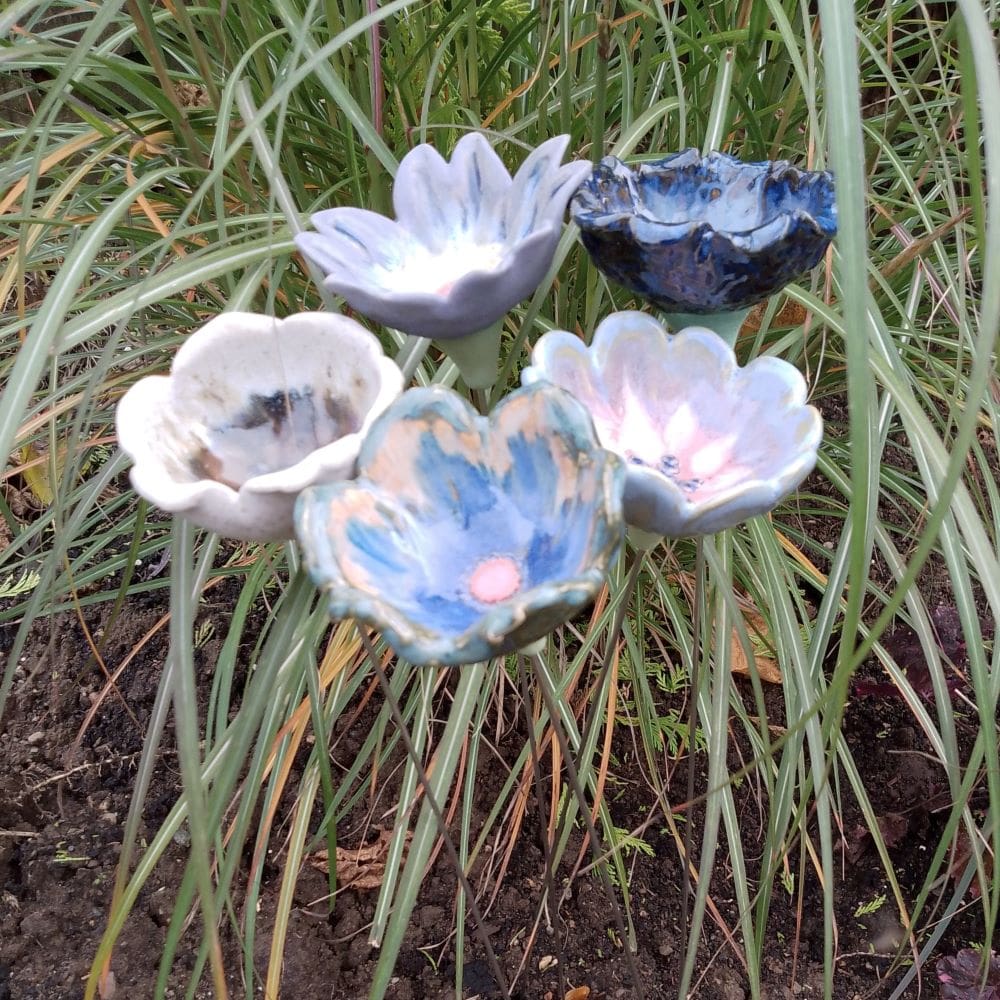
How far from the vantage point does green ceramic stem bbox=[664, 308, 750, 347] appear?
1.31 feet

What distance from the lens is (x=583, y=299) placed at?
79 centimetres

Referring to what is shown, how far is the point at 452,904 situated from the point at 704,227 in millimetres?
669

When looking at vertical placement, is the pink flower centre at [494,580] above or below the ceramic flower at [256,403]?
below

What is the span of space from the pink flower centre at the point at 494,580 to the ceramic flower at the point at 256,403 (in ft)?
0.22

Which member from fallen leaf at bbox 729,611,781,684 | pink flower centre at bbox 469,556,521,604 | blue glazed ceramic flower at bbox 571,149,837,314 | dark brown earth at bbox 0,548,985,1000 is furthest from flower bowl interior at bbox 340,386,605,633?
fallen leaf at bbox 729,611,781,684

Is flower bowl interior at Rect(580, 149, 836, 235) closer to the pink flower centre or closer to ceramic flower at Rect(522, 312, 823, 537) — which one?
ceramic flower at Rect(522, 312, 823, 537)

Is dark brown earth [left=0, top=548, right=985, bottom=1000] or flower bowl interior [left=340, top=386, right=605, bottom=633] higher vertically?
flower bowl interior [left=340, top=386, right=605, bottom=633]

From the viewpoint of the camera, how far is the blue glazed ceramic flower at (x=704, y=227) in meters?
0.35

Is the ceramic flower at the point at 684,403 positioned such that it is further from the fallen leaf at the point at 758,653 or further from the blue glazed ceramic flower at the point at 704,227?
the fallen leaf at the point at 758,653

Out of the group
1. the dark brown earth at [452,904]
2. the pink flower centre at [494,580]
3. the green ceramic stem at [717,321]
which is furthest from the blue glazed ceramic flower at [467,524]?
the dark brown earth at [452,904]

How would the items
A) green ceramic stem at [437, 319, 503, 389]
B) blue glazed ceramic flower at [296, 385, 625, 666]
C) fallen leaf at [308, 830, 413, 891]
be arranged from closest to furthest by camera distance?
blue glazed ceramic flower at [296, 385, 625, 666] → green ceramic stem at [437, 319, 503, 389] → fallen leaf at [308, 830, 413, 891]

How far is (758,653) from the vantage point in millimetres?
899

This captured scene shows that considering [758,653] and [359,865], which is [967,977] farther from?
[359,865]

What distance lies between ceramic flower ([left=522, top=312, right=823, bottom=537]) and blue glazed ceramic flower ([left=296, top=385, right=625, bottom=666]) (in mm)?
31
